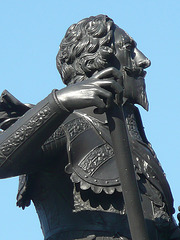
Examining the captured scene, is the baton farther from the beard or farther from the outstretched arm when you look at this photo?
the beard

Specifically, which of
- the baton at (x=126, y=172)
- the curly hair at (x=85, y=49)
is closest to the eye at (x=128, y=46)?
the curly hair at (x=85, y=49)

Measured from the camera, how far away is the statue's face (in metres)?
9.07

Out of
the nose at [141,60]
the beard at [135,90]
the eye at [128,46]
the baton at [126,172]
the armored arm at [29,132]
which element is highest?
the eye at [128,46]

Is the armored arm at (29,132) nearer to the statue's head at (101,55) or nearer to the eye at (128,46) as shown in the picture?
the statue's head at (101,55)

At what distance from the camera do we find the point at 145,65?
9.23 m

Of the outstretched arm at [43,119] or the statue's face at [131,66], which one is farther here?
the statue's face at [131,66]

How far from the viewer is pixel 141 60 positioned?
9.21m

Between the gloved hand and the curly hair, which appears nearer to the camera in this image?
A: the gloved hand

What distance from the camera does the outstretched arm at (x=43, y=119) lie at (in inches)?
310

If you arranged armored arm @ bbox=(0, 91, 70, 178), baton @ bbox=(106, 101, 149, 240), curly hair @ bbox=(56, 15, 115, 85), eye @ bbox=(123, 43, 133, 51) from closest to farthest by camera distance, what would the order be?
baton @ bbox=(106, 101, 149, 240), armored arm @ bbox=(0, 91, 70, 178), curly hair @ bbox=(56, 15, 115, 85), eye @ bbox=(123, 43, 133, 51)

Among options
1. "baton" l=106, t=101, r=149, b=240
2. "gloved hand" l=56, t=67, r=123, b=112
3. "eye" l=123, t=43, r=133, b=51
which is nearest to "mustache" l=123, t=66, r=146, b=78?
"eye" l=123, t=43, r=133, b=51

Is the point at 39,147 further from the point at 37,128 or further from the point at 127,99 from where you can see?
the point at 127,99

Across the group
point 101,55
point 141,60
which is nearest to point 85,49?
point 101,55

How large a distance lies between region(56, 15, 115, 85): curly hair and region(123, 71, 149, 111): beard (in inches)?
8.6
